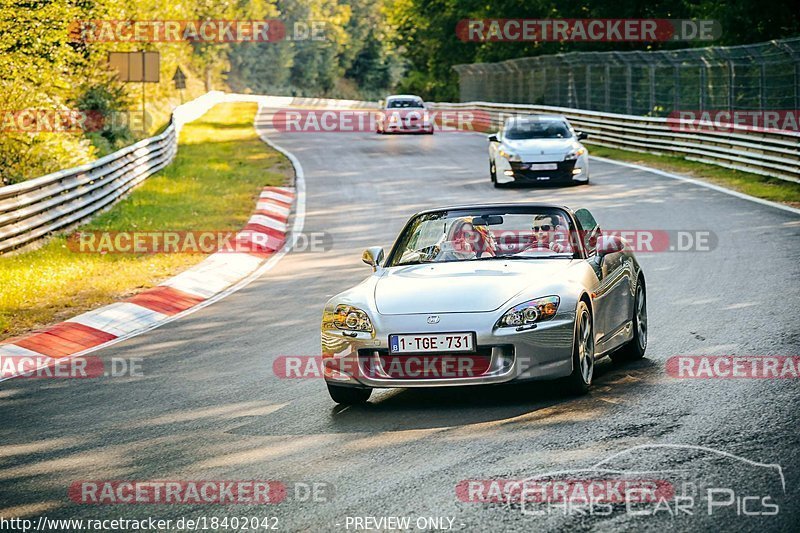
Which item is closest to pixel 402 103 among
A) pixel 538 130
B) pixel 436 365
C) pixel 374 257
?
pixel 538 130

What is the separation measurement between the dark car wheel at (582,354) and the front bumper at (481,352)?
0.29 feet

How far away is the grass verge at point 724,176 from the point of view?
22059mm

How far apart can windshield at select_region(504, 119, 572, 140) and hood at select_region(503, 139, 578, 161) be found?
27 centimetres

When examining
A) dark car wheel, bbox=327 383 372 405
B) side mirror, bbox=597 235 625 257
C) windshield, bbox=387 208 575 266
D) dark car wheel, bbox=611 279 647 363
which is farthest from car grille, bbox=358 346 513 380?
dark car wheel, bbox=611 279 647 363

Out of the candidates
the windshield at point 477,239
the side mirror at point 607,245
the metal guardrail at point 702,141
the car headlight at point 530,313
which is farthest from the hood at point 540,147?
the car headlight at point 530,313

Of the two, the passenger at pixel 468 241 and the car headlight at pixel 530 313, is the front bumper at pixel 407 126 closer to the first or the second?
the passenger at pixel 468 241

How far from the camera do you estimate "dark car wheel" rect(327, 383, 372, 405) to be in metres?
8.44

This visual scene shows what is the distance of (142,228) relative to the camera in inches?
813

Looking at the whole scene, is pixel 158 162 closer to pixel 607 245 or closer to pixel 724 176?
pixel 724 176

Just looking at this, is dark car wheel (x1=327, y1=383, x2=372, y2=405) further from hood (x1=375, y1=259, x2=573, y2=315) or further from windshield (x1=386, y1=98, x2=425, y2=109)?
windshield (x1=386, y1=98, x2=425, y2=109)

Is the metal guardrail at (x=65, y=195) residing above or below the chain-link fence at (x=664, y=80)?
below

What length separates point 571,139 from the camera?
26812 millimetres

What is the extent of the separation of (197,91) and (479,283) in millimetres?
99164

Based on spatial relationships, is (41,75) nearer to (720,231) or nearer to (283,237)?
(283,237)
